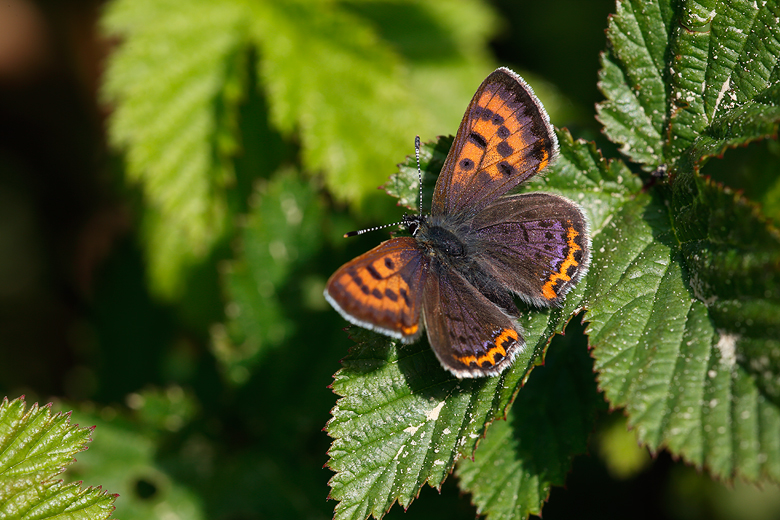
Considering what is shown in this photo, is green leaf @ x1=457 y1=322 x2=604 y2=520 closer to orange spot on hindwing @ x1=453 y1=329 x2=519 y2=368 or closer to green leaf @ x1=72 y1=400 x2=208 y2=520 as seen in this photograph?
orange spot on hindwing @ x1=453 y1=329 x2=519 y2=368

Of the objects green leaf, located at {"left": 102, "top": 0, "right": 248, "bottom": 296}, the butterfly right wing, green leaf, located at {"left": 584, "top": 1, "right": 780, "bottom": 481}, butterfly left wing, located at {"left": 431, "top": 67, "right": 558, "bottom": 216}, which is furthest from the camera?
green leaf, located at {"left": 102, "top": 0, "right": 248, "bottom": 296}

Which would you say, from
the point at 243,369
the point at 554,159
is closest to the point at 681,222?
the point at 554,159

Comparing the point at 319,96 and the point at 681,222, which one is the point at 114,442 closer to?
the point at 319,96

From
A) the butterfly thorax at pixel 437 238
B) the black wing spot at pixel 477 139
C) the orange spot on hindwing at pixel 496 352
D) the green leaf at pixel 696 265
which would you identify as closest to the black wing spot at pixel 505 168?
the black wing spot at pixel 477 139

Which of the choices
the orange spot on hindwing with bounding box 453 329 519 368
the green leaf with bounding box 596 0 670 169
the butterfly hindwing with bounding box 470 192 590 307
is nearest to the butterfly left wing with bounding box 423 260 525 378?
the orange spot on hindwing with bounding box 453 329 519 368

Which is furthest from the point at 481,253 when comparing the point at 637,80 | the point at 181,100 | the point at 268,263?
the point at 181,100
